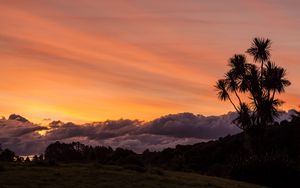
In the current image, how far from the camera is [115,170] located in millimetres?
30203

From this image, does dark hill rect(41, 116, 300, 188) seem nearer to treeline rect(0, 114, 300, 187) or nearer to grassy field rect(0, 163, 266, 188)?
treeline rect(0, 114, 300, 187)

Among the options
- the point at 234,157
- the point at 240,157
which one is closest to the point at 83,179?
the point at 240,157

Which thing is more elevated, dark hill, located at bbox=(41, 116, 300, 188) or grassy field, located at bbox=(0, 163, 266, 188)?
dark hill, located at bbox=(41, 116, 300, 188)

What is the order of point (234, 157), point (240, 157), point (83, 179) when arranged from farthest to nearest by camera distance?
point (234, 157)
point (240, 157)
point (83, 179)

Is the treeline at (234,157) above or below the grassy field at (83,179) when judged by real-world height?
above

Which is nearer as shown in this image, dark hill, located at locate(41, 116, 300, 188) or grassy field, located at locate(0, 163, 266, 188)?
grassy field, located at locate(0, 163, 266, 188)

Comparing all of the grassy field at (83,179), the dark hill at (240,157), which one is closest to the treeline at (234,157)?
the dark hill at (240,157)

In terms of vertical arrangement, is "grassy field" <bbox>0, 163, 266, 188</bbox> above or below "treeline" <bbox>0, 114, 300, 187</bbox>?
below

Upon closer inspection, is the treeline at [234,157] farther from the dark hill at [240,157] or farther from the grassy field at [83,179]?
the grassy field at [83,179]

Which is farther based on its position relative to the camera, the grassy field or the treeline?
the treeline

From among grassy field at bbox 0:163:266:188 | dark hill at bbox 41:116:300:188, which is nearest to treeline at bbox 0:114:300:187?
dark hill at bbox 41:116:300:188

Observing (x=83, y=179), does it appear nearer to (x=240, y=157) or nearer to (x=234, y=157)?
(x=240, y=157)

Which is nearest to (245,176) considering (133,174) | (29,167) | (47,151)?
(133,174)

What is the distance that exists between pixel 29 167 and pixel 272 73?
34.3 metres
